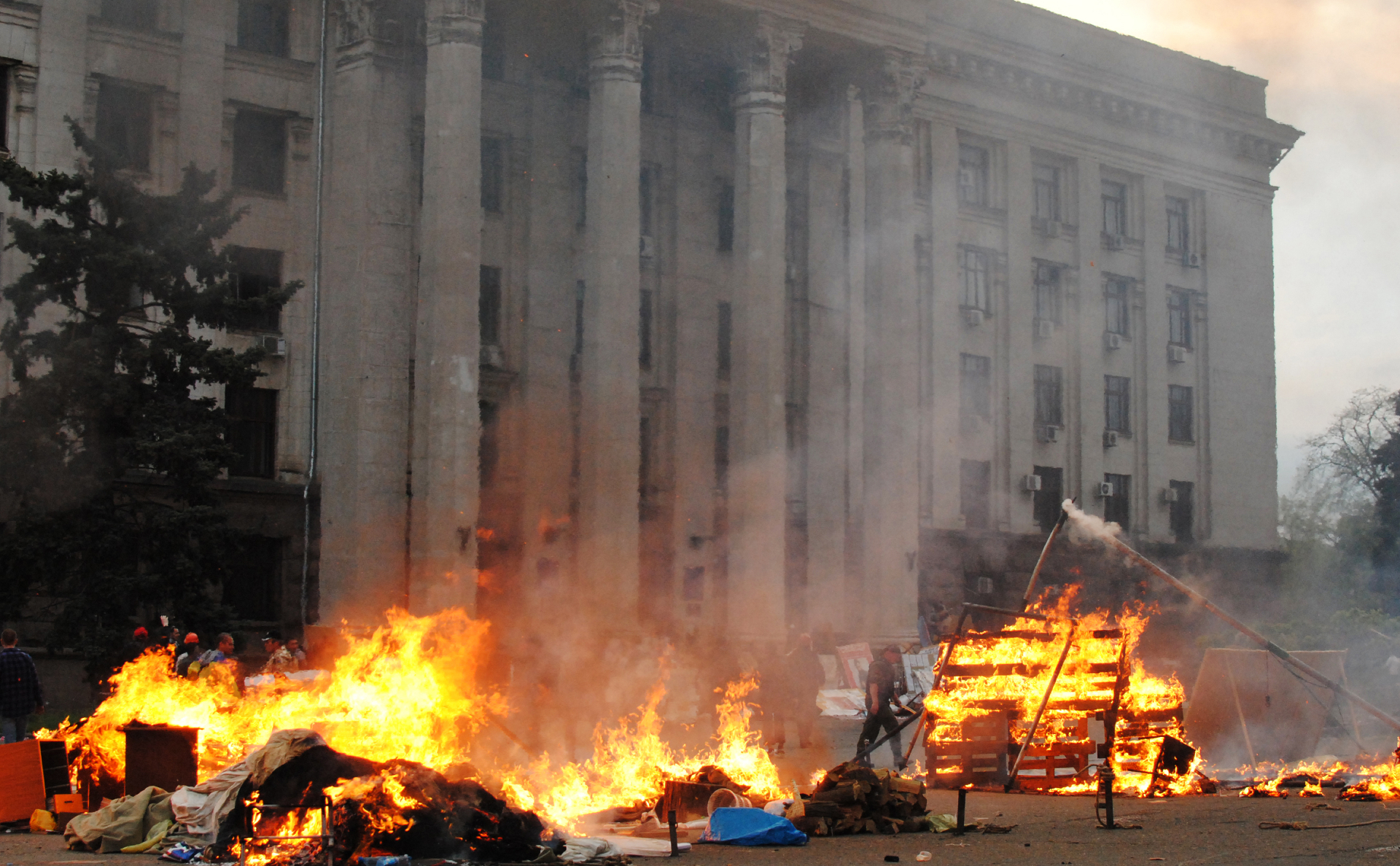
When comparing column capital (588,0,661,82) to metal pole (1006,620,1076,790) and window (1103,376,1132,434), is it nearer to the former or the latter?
metal pole (1006,620,1076,790)

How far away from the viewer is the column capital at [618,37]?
2909cm

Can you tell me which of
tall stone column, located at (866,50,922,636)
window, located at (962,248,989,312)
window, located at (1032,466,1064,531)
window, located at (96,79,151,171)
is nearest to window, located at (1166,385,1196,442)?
window, located at (1032,466,1064,531)

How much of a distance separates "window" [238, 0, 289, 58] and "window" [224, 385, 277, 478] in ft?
21.5

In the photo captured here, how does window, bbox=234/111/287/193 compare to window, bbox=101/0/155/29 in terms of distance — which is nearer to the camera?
window, bbox=101/0/155/29

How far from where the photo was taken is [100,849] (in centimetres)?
1162

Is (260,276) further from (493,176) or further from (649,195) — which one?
(649,195)

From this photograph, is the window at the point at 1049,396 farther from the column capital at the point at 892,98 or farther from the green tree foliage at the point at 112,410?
the green tree foliage at the point at 112,410

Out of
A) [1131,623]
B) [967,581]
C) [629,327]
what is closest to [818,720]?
[629,327]

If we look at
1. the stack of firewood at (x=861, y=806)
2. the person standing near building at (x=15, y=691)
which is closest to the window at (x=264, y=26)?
the person standing near building at (x=15, y=691)

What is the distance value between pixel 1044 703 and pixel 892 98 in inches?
819

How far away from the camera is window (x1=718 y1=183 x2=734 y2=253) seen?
3406 cm

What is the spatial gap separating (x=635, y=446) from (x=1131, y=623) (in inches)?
534

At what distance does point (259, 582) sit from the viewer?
93.6 ft

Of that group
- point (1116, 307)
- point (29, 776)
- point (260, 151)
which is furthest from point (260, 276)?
point (1116, 307)
